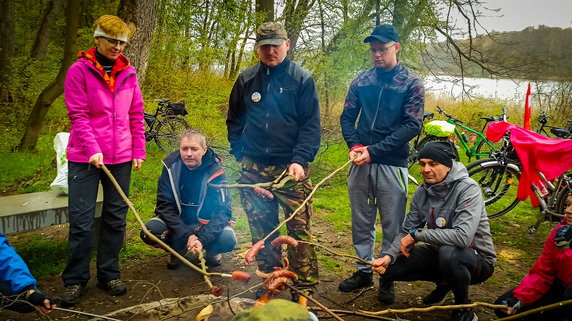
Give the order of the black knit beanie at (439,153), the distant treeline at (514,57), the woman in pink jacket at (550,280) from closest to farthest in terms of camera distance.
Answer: the woman in pink jacket at (550,280), the black knit beanie at (439,153), the distant treeline at (514,57)

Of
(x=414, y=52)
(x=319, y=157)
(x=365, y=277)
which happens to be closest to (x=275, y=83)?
(x=365, y=277)

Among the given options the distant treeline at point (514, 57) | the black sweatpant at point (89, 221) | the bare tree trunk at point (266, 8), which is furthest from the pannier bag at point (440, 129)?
the distant treeline at point (514, 57)

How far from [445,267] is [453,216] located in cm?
36

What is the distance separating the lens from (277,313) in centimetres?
111

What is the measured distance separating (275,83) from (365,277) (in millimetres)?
1745

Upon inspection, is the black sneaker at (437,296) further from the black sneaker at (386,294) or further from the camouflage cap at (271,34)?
the camouflage cap at (271,34)

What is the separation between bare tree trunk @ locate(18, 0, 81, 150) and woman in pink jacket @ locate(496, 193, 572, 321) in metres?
7.15

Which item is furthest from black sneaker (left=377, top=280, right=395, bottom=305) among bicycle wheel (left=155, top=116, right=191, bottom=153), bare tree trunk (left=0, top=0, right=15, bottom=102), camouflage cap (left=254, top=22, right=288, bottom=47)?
bare tree trunk (left=0, top=0, right=15, bottom=102)

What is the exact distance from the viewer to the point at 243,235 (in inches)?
194

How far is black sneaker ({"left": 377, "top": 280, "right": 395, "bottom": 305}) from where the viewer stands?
3244 mm

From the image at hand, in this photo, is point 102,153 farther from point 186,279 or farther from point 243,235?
point 243,235

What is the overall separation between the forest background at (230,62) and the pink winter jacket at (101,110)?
6.81 ft

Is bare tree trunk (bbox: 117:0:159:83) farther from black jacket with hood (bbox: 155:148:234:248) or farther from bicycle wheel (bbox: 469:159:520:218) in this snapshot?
bicycle wheel (bbox: 469:159:520:218)

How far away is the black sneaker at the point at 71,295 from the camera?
9.99 feet
